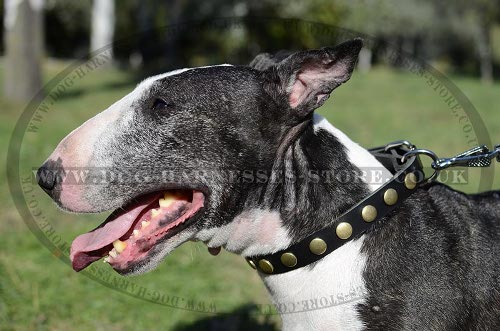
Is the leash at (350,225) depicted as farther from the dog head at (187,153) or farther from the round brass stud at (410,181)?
the dog head at (187,153)

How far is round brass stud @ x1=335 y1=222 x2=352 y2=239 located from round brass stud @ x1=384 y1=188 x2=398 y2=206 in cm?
Answer: 19

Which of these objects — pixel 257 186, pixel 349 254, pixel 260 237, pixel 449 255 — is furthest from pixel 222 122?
pixel 449 255

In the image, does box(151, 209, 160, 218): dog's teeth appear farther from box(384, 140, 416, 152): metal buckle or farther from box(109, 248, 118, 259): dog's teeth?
box(384, 140, 416, 152): metal buckle

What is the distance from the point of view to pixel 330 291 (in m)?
2.40

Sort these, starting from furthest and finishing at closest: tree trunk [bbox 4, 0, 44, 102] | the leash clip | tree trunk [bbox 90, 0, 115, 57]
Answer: tree trunk [bbox 90, 0, 115, 57], tree trunk [bbox 4, 0, 44, 102], the leash clip

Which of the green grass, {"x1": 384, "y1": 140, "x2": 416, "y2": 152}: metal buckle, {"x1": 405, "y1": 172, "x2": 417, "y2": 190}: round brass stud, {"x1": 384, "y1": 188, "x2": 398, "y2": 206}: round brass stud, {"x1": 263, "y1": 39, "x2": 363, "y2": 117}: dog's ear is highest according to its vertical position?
{"x1": 263, "y1": 39, "x2": 363, "y2": 117}: dog's ear

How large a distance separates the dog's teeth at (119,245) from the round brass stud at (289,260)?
67 cm

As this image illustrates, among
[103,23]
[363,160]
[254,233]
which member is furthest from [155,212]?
[103,23]

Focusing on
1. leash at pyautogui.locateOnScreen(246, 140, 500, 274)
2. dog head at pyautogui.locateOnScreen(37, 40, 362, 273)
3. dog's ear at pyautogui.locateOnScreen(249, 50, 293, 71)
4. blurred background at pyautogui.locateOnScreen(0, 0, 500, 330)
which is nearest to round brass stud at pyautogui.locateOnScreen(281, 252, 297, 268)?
leash at pyautogui.locateOnScreen(246, 140, 500, 274)

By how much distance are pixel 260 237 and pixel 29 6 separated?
1291cm

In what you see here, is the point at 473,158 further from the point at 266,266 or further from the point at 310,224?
the point at 266,266

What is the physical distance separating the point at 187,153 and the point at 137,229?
39 cm

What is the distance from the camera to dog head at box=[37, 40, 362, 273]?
8.22 ft

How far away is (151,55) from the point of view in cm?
2223
